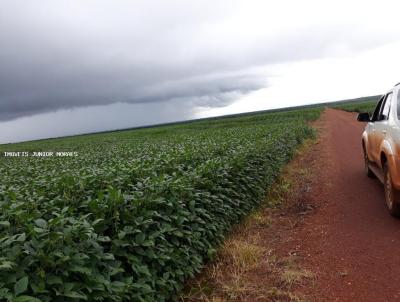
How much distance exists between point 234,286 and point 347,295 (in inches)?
48.7

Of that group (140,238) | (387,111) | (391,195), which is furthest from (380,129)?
(140,238)

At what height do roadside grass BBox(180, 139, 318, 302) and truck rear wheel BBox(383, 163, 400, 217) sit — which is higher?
truck rear wheel BBox(383, 163, 400, 217)

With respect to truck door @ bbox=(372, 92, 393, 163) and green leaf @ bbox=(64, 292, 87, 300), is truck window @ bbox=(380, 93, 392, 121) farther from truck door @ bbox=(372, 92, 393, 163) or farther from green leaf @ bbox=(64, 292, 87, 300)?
green leaf @ bbox=(64, 292, 87, 300)

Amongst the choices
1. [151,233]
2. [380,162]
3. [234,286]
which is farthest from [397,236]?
[151,233]

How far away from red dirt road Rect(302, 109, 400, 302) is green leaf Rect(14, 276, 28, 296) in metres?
2.99

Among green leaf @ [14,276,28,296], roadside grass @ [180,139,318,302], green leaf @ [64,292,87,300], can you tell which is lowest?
roadside grass @ [180,139,318,302]

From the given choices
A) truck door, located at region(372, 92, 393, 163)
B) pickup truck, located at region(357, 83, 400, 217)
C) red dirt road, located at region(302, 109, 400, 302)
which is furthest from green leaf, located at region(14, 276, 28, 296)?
truck door, located at region(372, 92, 393, 163)

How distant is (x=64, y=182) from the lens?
4.97 metres

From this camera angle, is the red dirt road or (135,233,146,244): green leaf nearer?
(135,233,146,244): green leaf

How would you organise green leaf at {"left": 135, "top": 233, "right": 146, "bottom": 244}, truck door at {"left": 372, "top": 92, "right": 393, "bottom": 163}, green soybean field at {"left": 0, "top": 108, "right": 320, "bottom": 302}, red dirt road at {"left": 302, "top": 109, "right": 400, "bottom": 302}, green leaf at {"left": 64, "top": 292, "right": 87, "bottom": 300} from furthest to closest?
truck door at {"left": 372, "top": 92, "right": 393, "bottom": 163}, red dirt road at {"left": 302, "top": 109, "right": 400, "bottom": 302}, green leaf at {"left": 135, "top": 233, "right": 146, "bottom": 244}, green soybean field at {"left": 0, "top": 108, "right": 320, "bottom": 302}, green leaf at {"left": 64, "top": 292, "right": 87, "bottom": 300}

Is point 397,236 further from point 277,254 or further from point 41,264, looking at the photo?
point 41,264

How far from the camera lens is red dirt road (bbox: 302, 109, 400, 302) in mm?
4172

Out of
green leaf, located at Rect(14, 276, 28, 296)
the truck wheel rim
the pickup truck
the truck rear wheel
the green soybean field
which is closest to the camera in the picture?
green leaf, located at Rect(14, 276, 28, 296)

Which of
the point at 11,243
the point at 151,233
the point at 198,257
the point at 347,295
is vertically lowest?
the point at 347,295
